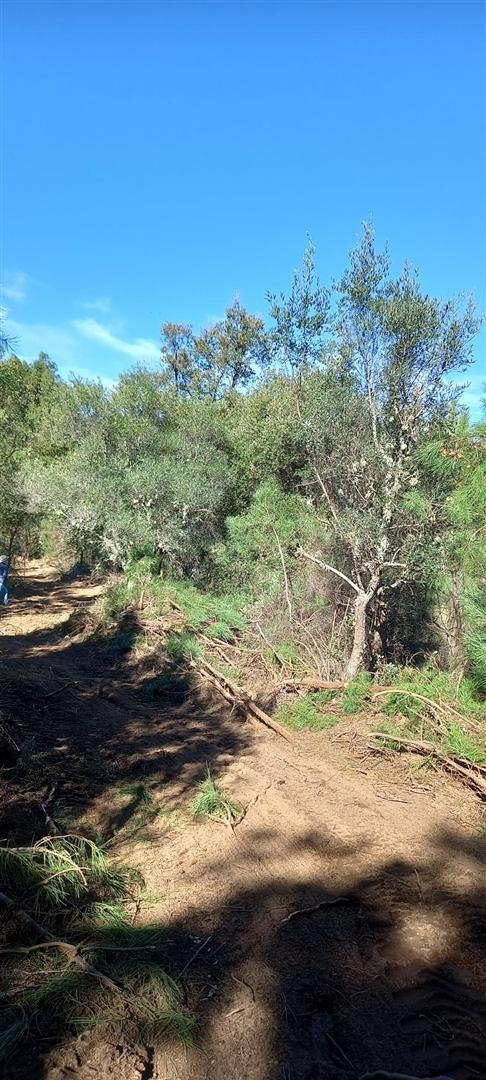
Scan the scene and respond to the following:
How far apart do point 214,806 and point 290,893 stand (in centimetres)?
137

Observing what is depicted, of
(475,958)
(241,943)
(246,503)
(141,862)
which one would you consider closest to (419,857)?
(475,958)

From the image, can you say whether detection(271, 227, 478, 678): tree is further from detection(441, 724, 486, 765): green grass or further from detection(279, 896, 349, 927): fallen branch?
detection(279, 896, 349, 927): fallen branch

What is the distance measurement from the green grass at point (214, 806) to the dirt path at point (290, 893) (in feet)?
0.43

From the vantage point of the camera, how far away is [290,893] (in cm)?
388

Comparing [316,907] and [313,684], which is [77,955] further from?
[313,684]

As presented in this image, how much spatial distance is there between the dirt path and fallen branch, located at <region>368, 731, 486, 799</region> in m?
0.18

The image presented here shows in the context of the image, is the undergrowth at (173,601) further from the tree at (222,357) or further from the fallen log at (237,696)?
the tree at (222,357)

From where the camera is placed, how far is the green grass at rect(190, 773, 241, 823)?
499 centimetres

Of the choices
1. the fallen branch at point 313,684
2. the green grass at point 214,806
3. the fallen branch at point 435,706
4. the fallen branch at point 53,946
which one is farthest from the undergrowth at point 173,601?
the fallen branch at point 53,946

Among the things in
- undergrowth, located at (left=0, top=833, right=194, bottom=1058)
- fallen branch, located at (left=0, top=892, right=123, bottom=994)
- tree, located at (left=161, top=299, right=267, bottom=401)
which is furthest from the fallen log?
tree, located at (left=161, top=299, right=267, bottom=401)

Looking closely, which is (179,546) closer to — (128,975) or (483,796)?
(483,796)

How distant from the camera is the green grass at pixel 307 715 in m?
7.34

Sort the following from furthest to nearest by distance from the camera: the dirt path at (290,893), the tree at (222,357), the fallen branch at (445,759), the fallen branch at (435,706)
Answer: the tree at (222,357) < the fallen branch at (435,706) < the fallen branch at (445,759) < the dirt path at (290,893)

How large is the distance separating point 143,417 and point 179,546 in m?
5.50
